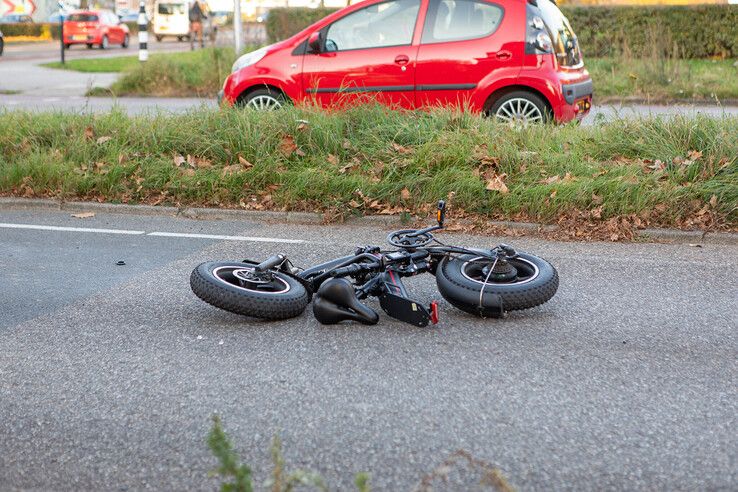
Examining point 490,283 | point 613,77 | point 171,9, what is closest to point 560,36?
point 490,283

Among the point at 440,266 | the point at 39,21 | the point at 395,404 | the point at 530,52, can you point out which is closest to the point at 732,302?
the point at 440,266

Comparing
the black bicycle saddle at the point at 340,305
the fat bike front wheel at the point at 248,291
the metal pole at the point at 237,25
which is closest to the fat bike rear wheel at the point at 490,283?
the black bicycle saddle at the point at 340,305

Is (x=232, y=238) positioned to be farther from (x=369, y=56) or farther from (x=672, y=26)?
(x=672, y=26)

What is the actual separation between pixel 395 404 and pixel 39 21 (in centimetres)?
5400

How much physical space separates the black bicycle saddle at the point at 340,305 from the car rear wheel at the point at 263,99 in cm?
624

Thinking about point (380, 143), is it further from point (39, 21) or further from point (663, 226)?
point (39, 21)

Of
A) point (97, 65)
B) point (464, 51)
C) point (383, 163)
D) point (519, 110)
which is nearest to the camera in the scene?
point (383, 163)

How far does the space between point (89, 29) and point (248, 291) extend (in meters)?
40.4

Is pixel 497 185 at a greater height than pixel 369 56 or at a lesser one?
lesser

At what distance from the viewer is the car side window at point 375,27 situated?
37.5ft

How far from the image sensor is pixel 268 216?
8.87m

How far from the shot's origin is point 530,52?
1095 cm

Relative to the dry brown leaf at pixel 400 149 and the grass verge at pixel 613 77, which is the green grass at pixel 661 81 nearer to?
the grass verge at pixel 613 77

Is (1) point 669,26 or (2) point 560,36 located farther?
(1) point 669,26
